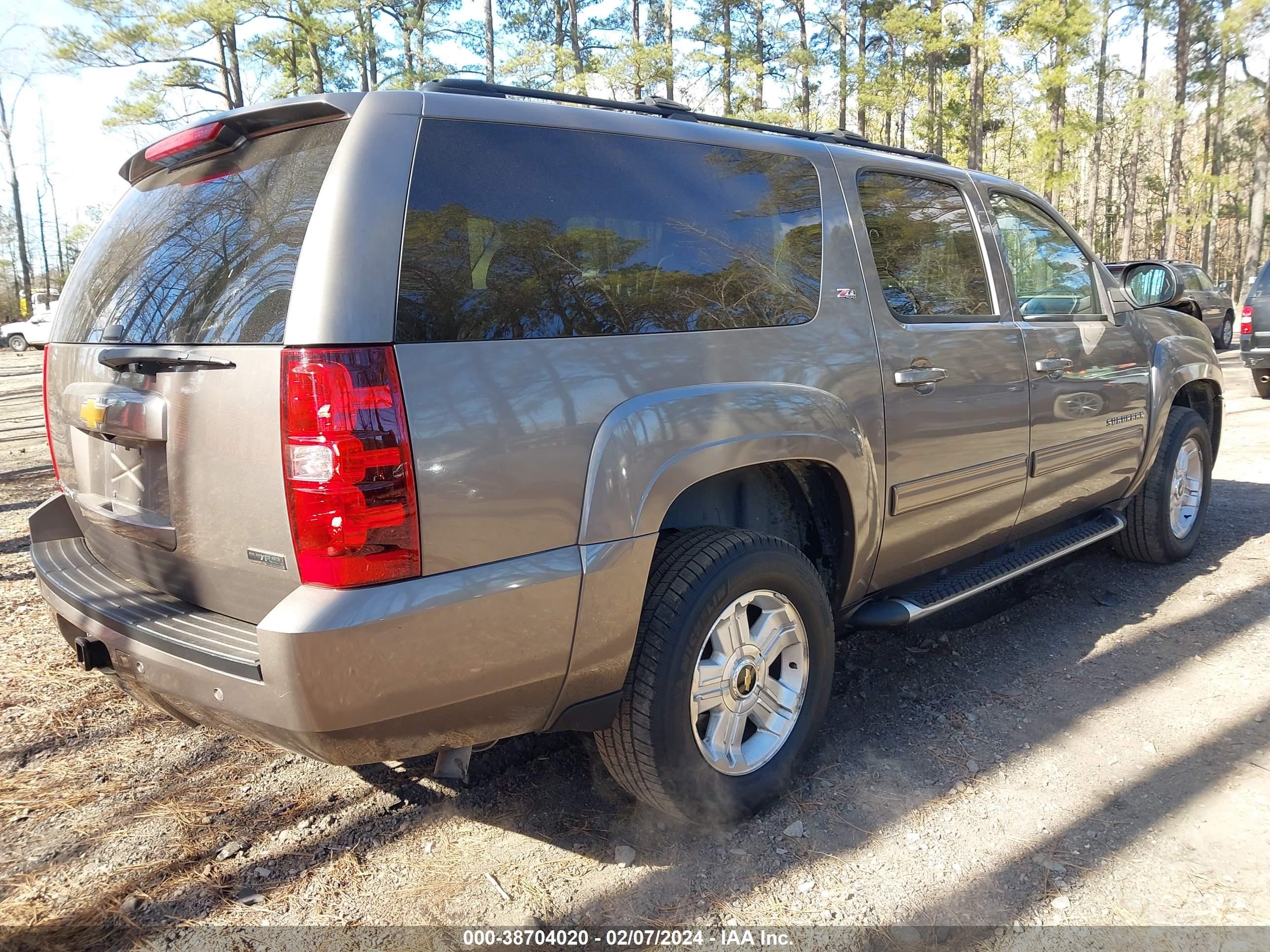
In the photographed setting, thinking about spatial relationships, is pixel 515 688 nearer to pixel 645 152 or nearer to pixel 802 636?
pixel 802 636

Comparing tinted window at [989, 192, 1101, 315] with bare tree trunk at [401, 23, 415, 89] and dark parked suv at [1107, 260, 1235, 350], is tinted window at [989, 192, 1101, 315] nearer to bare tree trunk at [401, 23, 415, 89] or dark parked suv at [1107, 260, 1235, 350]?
dark parked suv at [1107, 260, 1235, 350]

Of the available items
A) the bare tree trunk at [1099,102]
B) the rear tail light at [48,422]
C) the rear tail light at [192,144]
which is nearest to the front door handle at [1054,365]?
the rear tail light at [192,144]

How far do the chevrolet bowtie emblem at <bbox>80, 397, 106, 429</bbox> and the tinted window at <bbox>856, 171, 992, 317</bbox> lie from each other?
242 cm

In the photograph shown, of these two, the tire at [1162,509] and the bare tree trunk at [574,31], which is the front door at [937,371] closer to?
the tire at [1162,509]

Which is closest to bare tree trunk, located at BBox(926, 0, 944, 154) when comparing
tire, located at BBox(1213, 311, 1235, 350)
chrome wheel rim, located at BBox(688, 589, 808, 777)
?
tire, located at BBox(1213, 311, 1235, 350)

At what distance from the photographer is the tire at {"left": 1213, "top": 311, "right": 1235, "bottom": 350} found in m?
18.2

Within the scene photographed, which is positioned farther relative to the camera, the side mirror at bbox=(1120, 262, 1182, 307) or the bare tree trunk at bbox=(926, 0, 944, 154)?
the bare tree trunk at bbox=(926, 0, 944, 154)

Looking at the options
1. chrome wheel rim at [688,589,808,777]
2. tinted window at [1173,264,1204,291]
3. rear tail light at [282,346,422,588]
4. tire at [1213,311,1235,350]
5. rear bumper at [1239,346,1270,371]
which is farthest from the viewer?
tire at [1213,311,1235,350]

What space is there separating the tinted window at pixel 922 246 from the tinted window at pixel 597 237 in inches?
13.2

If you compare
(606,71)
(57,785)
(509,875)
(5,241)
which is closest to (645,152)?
(509,875)

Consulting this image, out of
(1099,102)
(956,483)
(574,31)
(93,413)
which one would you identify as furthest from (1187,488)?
(1099,102)

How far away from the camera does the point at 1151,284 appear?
15.0 ft

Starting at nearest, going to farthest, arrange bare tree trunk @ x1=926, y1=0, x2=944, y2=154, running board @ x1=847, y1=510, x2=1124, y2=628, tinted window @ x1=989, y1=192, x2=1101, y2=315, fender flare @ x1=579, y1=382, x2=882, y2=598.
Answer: fender flare @ x1=579, y1=382, x2=882, y2=598, running board @ x1=847, y1=510, x2=1124, y2=628, tinted window @ x1=989, y1=192, x2=1101, y2=315, bare tree trunk @ x1=926, y1=0, x2=944, y2=154

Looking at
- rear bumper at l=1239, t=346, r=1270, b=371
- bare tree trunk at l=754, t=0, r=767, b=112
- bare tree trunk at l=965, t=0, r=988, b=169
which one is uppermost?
bare tree trunk at l=754, t=0, r=767, b=112
